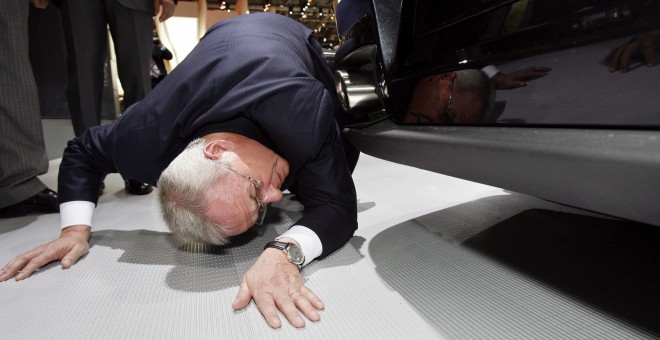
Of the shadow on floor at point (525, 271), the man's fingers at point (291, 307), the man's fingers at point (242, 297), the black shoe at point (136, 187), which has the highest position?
the shadow on floor at point (525, 271)

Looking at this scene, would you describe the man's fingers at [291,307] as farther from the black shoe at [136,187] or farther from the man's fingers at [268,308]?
the black shoe at [136,187]

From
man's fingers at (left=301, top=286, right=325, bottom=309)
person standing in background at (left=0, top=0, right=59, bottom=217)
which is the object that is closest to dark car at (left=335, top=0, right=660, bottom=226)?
man's fingers at (left=301, top=286, right=325, bottom=309)

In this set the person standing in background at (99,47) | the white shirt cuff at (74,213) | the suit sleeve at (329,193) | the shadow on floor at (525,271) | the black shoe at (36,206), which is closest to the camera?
the shadow on floor at (525,271)

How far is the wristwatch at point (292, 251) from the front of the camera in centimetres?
85

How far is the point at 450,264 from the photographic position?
876mm

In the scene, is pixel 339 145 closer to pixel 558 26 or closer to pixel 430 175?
pixel 558 26

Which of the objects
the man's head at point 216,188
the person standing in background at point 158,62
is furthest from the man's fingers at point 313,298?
the person standing in background at point 158,62

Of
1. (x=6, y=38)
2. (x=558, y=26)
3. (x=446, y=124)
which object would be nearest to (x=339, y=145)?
(x=446, y=124)

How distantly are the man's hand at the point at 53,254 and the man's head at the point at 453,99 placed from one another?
3.01 ft

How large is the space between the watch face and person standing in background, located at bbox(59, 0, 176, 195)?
1172 millimetres

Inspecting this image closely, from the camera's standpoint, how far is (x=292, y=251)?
86 cm

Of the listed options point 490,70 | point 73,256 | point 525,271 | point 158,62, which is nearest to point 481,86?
point 490,70

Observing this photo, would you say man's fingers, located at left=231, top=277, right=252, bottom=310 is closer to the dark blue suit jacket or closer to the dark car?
the dark blue suit jacket

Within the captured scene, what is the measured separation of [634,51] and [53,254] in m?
1.22
